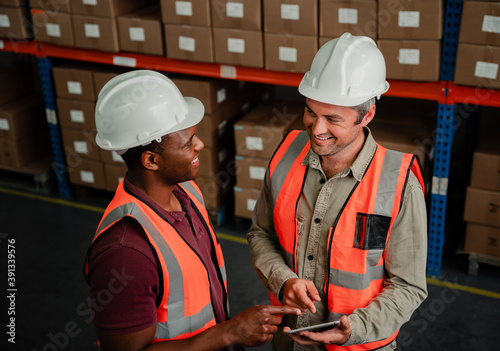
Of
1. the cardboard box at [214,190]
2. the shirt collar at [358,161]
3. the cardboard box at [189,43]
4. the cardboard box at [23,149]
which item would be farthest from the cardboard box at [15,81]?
the shirt collar at [358,161]

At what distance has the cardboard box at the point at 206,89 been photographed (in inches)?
191

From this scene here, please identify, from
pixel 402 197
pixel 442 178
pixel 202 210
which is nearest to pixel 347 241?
pixel 402 197

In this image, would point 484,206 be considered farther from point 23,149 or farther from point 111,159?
point 23,149

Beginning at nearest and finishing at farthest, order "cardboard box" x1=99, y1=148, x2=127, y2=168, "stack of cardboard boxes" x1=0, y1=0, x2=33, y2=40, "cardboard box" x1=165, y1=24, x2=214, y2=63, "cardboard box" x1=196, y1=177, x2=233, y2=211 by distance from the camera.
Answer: "cardboard box" x1=165, y1=24, x2=214, y2=63 < "cardboard box" x1=196, y1=177, x2=233, y2=211 < "stack of cardboard boxes" x1=0, y1=0, x2=33, y2=40 < "cardboard box" x1=99, y1=148, x2=127, y2=168

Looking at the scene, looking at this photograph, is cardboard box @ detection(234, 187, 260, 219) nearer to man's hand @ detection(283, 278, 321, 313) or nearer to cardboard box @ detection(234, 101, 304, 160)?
cardboard box @ detection(234, 101, 304, 160)

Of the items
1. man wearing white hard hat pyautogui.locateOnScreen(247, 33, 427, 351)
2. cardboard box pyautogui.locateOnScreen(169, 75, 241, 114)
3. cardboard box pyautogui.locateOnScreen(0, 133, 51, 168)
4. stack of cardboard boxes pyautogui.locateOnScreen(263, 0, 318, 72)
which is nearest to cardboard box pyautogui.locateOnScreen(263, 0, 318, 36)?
stack of cardboard boxes pyautogui.locateOnScreen(263, 0, 318, 72)

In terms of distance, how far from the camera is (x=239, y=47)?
4473 mm

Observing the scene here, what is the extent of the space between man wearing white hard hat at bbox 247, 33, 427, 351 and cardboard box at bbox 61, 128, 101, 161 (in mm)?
3731

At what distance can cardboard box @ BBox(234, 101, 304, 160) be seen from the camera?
4.75 meters

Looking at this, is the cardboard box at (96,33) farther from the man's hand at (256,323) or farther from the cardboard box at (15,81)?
the man's hand at (256,323)

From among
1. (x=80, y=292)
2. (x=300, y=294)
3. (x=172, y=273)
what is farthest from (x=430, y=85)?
(x=80, y=292)

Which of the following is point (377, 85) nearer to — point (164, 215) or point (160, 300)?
point (164, 215)

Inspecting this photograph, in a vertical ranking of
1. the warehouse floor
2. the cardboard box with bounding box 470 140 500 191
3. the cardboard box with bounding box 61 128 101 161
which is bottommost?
the warehouse floor

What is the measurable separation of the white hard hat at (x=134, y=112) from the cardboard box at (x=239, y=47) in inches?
98.1
